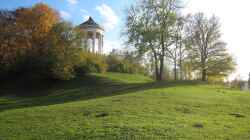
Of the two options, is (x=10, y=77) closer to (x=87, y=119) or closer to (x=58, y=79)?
(x=58, y=79)

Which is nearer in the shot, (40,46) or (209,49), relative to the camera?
(209,49)

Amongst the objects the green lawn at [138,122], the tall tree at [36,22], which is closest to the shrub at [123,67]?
the tall tree at [36,22]

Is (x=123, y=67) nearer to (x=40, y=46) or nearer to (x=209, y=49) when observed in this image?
(x=40, y=46)

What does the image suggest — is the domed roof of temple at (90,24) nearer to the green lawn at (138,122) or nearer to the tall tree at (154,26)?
the tall tree at (154,26)

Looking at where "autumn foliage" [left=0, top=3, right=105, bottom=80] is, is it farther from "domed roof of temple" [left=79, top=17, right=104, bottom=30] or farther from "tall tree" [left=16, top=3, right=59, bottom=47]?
"domed roof of temple" [left=79, top=17, right=104, bottom=30]

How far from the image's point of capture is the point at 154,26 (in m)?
45.7

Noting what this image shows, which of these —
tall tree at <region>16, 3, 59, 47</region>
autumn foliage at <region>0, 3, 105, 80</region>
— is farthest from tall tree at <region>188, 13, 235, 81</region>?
tall tree at <region>16, 3, 59, 47</region>

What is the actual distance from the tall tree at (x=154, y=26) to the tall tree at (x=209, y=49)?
170 inches

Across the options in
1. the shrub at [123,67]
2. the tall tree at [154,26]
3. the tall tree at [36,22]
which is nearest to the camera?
the tall tree at [154,26]

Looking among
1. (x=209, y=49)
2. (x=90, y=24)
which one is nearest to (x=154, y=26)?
(x=209, y=49)

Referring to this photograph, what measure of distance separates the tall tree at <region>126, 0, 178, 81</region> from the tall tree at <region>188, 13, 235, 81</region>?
4.31 m

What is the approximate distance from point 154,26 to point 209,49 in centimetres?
927

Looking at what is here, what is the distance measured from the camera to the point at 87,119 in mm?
15578

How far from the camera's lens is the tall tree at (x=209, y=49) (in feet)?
149
